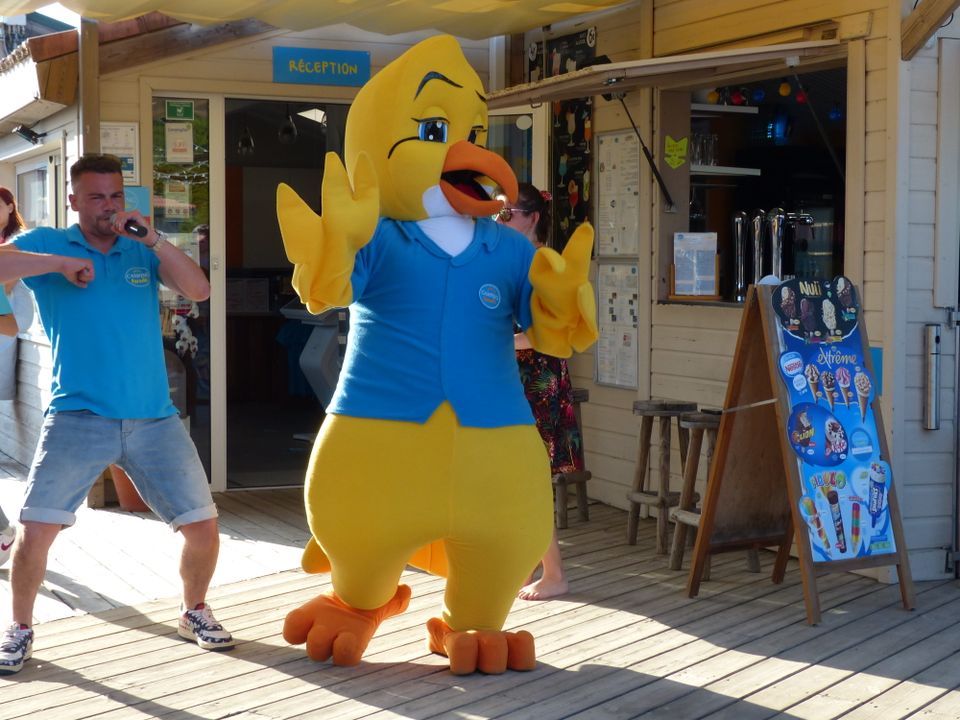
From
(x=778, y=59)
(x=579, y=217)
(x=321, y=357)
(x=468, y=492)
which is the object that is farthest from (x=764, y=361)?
Answer: (x=321, y=357)

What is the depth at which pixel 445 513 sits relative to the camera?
3.86 meters

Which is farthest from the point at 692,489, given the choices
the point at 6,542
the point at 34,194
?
the point at 34,194

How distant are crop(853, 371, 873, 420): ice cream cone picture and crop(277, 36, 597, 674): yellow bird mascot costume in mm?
1493

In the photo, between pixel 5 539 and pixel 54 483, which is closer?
pixel 54 483

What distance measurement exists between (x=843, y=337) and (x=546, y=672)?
5.92ft

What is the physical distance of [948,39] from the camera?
16.9 ft

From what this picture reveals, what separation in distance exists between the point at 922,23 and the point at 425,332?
95.8 inches

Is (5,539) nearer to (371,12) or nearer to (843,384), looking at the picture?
(371,12)

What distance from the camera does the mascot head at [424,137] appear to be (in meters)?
3.93

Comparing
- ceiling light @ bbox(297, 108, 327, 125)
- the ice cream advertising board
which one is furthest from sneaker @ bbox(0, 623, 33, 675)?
ceiling light @ bbox(297, 108, 327, 125)

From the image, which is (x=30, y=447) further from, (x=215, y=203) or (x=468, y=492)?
(x=468, y=492)

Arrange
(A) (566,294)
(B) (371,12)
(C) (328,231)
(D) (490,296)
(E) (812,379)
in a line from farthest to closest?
(B) (371,12), (E) (812,379), (D) (490,296), (A) (566,294), (C) (328,231)

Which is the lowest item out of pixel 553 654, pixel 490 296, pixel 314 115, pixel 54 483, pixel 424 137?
pixel 553 654

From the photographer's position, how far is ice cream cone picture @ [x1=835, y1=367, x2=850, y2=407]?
16.0ft
